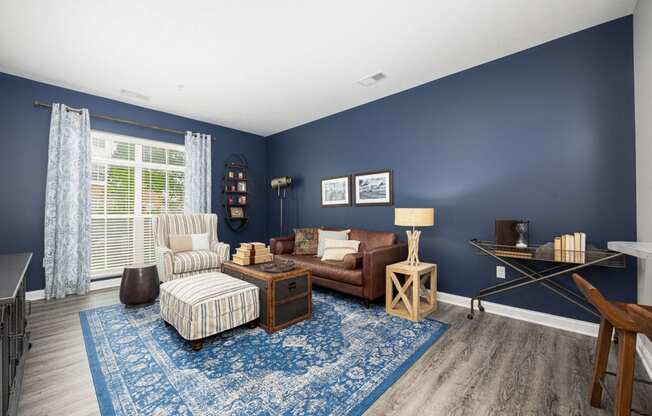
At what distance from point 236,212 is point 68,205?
7.79 ft

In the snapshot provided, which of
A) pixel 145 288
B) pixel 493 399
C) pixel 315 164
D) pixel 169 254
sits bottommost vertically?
pixel 493 399

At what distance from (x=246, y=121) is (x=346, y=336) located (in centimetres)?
414

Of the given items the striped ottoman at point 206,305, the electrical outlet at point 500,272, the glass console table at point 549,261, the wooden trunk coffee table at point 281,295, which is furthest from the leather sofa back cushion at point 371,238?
the striped ottoman at point 206,305

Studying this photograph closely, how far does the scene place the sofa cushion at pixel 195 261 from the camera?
3.50m

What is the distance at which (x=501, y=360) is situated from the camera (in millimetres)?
1995

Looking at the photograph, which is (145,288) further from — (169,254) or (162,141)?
(162,141)

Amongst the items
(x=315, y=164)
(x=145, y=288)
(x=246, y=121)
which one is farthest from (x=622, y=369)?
Result: (x=246, y=121)

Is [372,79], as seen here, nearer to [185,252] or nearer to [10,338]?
[185,252]

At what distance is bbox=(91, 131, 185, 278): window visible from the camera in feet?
12.9

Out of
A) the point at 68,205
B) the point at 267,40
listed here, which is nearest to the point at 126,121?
the point at 68,205

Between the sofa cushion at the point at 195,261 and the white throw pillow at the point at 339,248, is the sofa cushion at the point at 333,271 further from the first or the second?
the sofa cushion at the point at 195,261

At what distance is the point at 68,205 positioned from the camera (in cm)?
354

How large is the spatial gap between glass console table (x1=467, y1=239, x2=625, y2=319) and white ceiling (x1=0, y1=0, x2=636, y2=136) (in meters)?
2.00

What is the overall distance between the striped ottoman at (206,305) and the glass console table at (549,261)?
7.36ft
